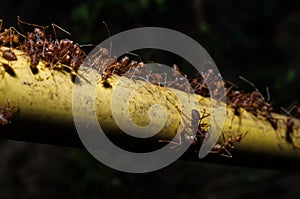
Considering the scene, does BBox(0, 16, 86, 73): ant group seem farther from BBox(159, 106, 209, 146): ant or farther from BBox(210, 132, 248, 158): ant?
BBox(210, 132, 248, 158): ant

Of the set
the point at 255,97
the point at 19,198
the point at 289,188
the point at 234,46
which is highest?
the point at 255,97

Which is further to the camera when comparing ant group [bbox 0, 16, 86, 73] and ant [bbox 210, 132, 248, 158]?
ant [bbox 210, 132, 248, 158]

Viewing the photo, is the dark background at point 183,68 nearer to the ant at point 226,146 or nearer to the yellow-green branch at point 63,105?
the ant at point 226,146

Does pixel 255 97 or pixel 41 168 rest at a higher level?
pixel 255 97

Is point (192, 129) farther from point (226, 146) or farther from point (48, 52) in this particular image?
point (48, 52)

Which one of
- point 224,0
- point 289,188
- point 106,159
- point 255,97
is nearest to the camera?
point 106,159

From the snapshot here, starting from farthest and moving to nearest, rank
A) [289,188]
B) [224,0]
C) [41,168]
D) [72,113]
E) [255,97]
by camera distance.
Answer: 1. [224,0]
2. [41,168]
3. [289,188]
4. [255,97]
5. [72,113]

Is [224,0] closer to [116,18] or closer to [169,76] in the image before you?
[116,18]

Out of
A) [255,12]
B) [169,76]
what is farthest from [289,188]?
[169,76]

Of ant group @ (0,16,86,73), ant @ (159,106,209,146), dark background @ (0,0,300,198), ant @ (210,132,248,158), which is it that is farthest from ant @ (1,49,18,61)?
dark background @ (0,0,300,198)

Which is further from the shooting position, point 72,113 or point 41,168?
point 41,168
